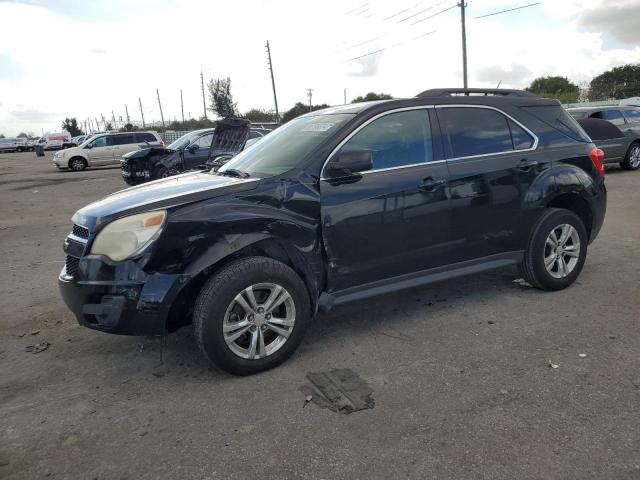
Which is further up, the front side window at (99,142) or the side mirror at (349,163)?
the front side window at (99,142)

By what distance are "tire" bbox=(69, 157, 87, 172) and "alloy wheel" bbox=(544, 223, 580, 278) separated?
2427cm

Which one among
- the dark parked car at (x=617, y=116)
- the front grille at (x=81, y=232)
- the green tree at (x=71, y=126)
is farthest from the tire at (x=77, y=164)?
the green tree at (x=71, y=126)

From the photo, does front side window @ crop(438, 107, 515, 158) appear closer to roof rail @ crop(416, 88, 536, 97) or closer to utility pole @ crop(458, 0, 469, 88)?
roof rail @ crop(416, 88, 536, 97)

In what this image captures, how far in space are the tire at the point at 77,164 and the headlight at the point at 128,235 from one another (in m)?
23.6

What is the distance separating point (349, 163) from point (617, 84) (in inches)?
2164

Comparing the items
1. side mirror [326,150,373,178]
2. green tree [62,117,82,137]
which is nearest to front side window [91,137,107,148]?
side mirror [326,150,373,178]

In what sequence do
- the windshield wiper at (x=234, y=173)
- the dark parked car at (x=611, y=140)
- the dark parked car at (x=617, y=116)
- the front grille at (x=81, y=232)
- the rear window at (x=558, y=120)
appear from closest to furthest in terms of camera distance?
1. the front grille at (x=81, y=232)
2. the windshield wiper at (x=234, y=173)
3. the rear window at (x=558, y=120)
4. the dark parked car at (x=611, y=140)
5. the dark parked car at (x=617, y=116)

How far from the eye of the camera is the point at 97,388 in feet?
11.0

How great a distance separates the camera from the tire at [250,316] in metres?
3.18

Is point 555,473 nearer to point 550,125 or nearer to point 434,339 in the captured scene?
point 434,339

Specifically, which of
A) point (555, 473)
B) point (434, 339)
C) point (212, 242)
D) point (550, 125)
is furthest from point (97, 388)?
point (550, 125)

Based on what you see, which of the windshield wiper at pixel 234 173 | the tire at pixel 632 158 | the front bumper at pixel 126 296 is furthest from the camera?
the tire at pixel 632 158

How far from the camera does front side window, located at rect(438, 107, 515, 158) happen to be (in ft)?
13.6

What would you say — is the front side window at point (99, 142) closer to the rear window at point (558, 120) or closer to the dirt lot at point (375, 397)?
the dirt lot at point (375, 397)
